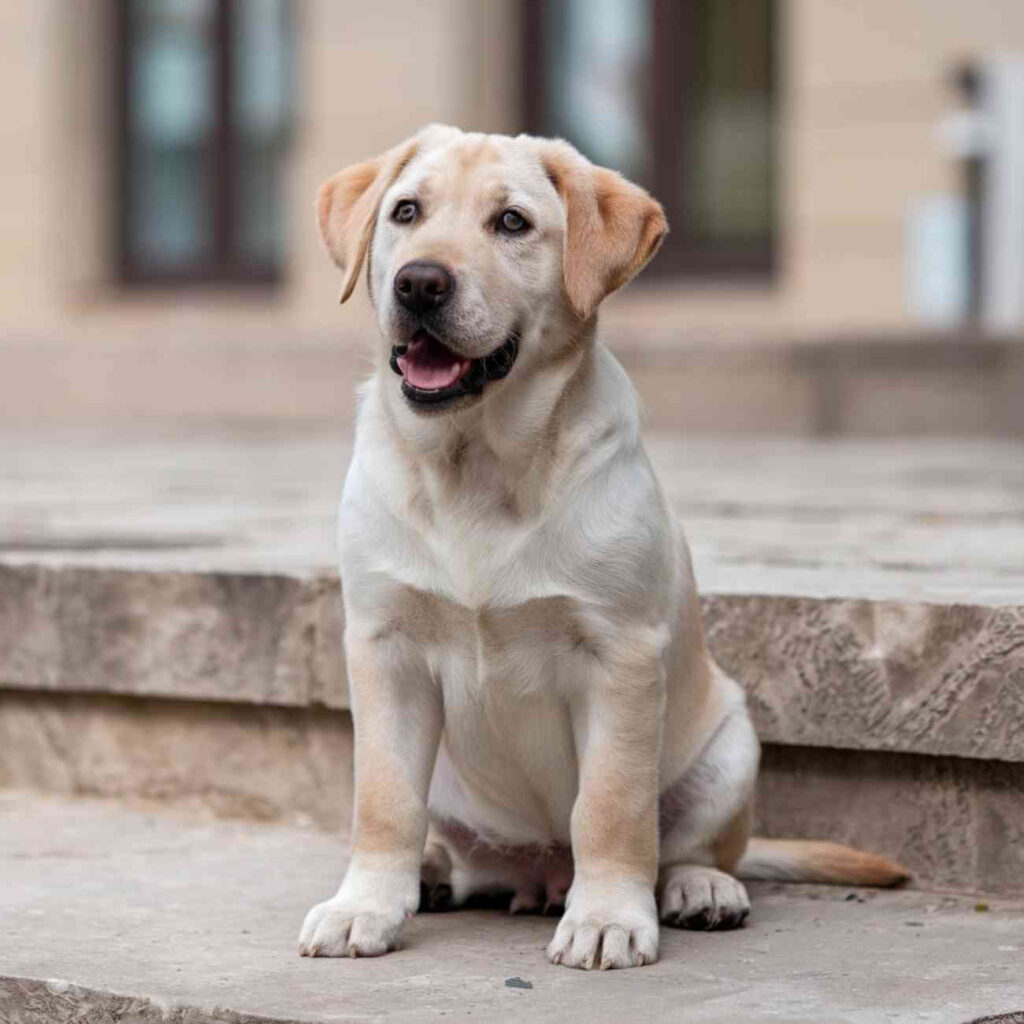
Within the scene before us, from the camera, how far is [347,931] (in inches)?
114

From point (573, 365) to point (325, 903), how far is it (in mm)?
820

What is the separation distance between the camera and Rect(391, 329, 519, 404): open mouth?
2.89m

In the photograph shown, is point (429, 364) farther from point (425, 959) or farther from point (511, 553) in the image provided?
point (425, 959)

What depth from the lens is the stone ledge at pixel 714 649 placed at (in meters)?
3.28

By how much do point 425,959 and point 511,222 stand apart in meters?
1.01

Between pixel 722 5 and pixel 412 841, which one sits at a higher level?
pixel 722 5

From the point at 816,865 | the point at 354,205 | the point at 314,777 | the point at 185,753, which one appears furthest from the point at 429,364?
the point at 185,753

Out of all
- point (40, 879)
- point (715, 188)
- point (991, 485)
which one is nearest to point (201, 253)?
point (715, 188)

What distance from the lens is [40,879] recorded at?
3346 mm

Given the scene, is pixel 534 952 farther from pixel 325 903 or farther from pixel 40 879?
pixel 40 879

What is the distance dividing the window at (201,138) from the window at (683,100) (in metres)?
1.64

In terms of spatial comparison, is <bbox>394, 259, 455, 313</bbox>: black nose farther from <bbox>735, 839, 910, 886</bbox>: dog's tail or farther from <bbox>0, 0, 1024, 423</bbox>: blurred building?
<bbox>0, 0, 1024, 423</bbox>: blurred building

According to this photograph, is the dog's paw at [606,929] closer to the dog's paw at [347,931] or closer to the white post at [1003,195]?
the dog's paw at [347,931]

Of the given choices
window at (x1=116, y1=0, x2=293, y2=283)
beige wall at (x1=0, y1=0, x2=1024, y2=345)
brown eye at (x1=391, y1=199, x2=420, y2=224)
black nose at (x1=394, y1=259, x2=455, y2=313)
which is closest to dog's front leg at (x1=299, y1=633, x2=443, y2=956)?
black nose at (x1=394, y1=259, x2=455, y2=313)
